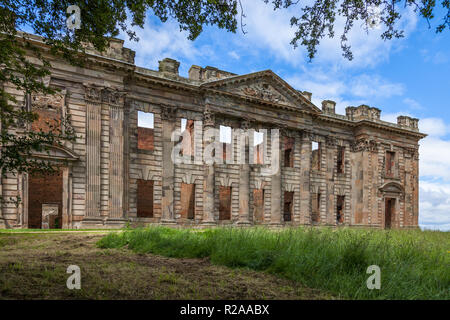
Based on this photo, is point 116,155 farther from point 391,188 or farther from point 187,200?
point 391,188

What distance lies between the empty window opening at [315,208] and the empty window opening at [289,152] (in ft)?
11.7

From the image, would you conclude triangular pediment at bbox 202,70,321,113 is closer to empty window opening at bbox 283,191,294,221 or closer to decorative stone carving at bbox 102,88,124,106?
decorative stone carving at bbox 102,88,124,106

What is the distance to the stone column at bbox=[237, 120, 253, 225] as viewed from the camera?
21.1 m

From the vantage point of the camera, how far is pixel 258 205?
76.9ft

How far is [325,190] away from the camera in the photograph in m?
25.3

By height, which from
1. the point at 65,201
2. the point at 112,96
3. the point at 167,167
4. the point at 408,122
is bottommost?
the point at 65,201

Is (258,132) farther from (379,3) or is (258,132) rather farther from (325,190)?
(379,3)

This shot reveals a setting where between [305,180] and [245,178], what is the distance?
17.0ft

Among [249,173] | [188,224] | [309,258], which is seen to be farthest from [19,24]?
[249,173]

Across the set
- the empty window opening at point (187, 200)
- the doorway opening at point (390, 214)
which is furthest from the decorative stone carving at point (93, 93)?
the doorway opening at point (390, 214)

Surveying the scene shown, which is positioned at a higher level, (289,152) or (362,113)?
(362,113)

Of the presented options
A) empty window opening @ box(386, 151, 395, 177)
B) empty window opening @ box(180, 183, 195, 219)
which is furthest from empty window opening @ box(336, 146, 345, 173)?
empty window opening @ box(180, 183, 195, 219)

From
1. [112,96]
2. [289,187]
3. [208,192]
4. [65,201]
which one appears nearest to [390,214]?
[289,187]

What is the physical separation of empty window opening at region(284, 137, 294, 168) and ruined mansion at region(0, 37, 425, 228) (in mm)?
77
